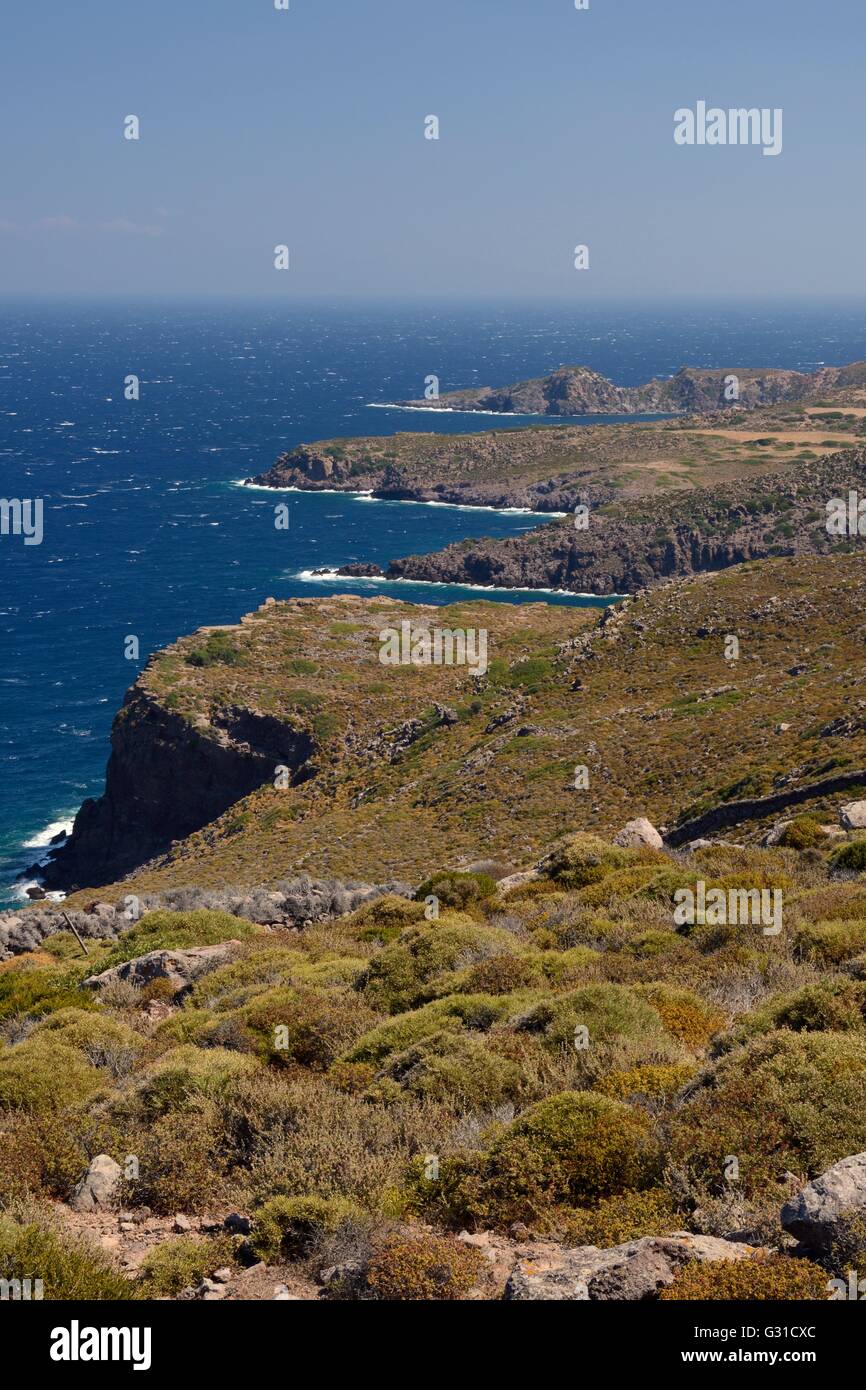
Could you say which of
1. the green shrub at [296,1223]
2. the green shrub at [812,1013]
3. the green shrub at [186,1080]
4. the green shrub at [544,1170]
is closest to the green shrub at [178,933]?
the green shrub at [186,1080]

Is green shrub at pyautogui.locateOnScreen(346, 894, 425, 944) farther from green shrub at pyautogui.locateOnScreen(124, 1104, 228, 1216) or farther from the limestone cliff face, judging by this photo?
the limestone cliff face

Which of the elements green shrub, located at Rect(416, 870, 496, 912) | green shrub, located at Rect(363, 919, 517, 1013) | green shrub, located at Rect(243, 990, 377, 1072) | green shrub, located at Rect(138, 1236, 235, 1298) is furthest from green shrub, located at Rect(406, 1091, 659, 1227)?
green shrub, located at Rect(416, 870, 496, 912)

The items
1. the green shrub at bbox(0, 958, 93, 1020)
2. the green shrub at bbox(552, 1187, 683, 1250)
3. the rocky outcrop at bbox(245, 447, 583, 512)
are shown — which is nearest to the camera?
the green shrub at bbox(552, 1187, 683, 1250)

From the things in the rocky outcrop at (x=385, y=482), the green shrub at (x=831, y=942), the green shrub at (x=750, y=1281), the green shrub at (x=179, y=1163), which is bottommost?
the green shrub at (x=179, y=1163)

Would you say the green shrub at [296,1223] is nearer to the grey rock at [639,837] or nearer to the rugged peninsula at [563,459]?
the grey rock at [639,837]

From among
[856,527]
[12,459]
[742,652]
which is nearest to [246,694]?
[742,652]

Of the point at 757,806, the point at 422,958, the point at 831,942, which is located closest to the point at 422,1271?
the point at 831,942
